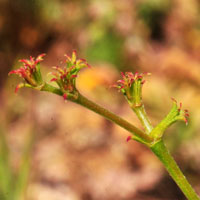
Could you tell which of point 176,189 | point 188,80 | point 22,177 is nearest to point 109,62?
point 188,80

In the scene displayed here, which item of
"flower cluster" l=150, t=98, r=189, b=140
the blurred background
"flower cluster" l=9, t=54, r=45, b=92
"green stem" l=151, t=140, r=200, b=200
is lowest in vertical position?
"green stem" l=151, t=140, r=200, b=200

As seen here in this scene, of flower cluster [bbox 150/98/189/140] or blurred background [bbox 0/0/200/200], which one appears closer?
flower cluster [bbox 150/98/189/140]

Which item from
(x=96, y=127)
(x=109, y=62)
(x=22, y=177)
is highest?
(x=109, y=62)

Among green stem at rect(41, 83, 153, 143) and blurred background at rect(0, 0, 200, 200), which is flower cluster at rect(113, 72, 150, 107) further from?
blurred background at rect(0, 0, 200, 200)

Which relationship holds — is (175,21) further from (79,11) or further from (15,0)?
(15,0)

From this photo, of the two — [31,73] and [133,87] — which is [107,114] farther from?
[31,73]

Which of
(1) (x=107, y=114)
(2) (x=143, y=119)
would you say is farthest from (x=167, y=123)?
(1) (x=107, y=114)

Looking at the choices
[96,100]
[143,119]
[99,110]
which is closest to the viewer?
[99,110]

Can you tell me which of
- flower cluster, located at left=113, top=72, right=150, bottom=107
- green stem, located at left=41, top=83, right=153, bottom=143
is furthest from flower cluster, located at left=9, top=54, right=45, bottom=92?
flower cluster, located at left=113, top=72, right=150, bottom=107
